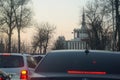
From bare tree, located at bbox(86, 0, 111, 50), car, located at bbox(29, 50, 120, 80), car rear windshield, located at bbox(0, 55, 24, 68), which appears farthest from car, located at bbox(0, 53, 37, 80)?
bare tree, located at bbox(86, 0, 111, 50)

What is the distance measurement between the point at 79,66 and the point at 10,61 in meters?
10.3

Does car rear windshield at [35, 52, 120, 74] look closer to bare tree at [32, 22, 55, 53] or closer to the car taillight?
the car taillight

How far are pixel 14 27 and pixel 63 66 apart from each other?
77.3 m

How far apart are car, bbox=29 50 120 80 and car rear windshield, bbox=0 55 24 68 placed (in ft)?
30.4

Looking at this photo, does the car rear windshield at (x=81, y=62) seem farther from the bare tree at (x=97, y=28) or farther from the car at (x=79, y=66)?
the bare tree at (x=97, y=28)

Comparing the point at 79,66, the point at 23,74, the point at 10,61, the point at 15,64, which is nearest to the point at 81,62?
the point at 79,66

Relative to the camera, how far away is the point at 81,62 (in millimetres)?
9141

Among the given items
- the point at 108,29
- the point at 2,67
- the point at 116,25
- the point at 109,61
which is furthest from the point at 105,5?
the point at 109,61

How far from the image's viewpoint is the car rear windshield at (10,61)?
1903 centimetres

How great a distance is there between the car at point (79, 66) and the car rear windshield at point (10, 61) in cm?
928

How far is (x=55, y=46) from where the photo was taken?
137125mm

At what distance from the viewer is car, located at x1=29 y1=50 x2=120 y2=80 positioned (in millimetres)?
8664

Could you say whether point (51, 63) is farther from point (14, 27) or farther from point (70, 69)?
point (14, 27)

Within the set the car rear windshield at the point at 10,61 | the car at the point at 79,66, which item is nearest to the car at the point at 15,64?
the car rear windshield at the point at 10,61
